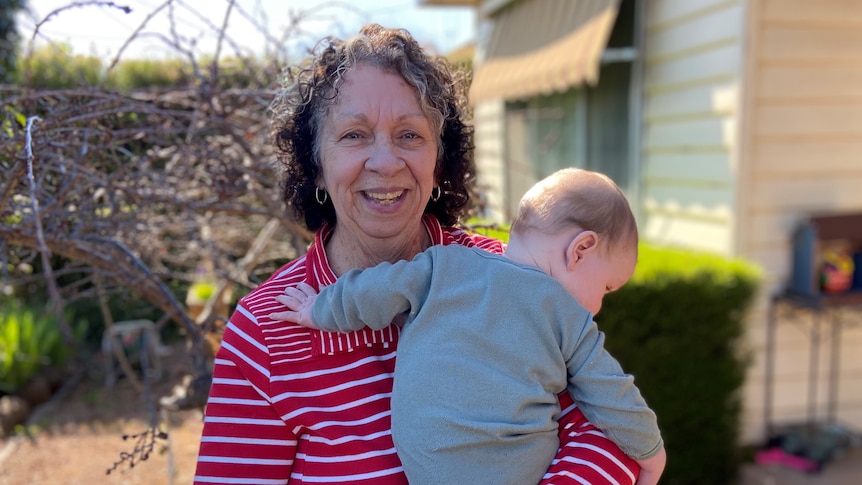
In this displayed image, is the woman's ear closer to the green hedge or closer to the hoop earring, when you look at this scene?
the hoop earring

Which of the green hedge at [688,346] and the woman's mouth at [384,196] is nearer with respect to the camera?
the woman's mouth at [384,196]

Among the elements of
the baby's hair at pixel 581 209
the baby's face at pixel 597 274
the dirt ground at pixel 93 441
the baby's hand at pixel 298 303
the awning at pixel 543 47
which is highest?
the awning at pixel 543 47

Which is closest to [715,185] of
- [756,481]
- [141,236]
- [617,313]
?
[617,313]

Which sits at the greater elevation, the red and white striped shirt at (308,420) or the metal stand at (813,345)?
the red and white striped shirt at (308,420)

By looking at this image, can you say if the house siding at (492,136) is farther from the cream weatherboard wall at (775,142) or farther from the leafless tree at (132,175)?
the leafless tree at (132,175)

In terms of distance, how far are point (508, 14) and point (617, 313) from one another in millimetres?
4694

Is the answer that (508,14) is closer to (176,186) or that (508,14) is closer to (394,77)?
(176,186)

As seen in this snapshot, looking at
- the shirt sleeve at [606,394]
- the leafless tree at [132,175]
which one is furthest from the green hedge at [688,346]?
the shirt sleeve at [606,394]

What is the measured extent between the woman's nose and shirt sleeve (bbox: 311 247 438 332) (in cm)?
21

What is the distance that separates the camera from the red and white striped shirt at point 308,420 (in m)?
1.33

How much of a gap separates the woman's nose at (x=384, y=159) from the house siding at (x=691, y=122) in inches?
126

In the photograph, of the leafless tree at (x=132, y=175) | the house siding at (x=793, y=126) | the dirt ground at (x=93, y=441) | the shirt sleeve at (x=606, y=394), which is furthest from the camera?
the dirt ground at (x=93, y=441)

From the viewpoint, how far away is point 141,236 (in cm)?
272

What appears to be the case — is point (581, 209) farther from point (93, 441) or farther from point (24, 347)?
point (24, 347)
